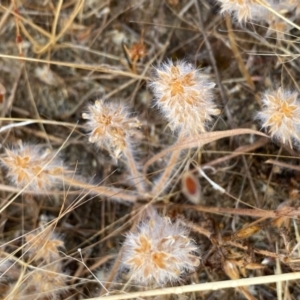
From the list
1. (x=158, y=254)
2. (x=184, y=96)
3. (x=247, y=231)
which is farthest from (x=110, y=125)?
(x=247, y=231)

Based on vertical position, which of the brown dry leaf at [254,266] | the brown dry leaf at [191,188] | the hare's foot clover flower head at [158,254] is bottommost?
the brown dry leaf at [254,266]

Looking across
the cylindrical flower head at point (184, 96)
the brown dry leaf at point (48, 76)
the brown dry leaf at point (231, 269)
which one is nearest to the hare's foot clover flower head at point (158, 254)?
the brown dry leaf at point (231, 269)

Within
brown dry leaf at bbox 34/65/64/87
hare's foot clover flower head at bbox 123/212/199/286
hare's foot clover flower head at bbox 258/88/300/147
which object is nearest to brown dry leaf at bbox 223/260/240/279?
hare's foot clover flower head at bbox 123/212/199/286

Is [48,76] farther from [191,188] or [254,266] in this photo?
[254,266]

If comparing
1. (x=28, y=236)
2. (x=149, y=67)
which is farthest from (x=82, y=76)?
(x=28, y=236)

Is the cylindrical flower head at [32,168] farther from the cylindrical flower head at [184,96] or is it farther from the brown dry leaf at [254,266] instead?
the brown dry leaf at [254,266]

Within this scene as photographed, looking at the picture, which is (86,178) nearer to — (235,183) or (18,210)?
(18,210)
